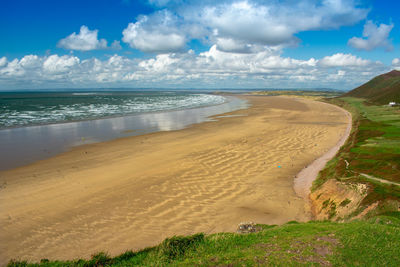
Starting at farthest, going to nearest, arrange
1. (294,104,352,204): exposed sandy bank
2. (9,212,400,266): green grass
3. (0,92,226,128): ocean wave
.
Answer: (0,92,226,128): ocean wave → (294,104,352,204): exposed sandy bank → (9,212,400,266): green grass

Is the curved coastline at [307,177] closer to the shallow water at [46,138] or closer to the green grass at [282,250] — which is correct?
the green grass at [282,250]

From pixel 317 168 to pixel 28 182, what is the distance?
1816 centimetres

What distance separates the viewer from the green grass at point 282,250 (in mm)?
5098

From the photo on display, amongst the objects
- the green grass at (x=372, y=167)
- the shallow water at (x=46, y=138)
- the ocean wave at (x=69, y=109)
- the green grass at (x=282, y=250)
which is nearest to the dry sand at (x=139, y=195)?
the shallow water at (x=46, y=138)

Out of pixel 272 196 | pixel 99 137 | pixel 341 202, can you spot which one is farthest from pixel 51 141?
pixel 341 202

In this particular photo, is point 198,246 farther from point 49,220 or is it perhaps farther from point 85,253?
point 49,220

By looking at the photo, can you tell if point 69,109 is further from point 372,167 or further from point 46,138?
point 372,167

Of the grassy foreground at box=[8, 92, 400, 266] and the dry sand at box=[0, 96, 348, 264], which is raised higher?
the grassy foreground at box=[8, 92, 400, 266]

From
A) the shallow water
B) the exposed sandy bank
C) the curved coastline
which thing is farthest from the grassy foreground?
the shallow water

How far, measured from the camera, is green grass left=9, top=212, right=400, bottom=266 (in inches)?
201

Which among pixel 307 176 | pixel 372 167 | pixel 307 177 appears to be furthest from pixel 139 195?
pixel 372 167

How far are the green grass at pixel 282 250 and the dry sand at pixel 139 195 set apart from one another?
319 cm

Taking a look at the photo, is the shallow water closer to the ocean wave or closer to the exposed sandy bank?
the ocean wave

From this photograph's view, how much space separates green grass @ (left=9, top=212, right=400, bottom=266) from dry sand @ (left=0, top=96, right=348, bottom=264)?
319 cm
